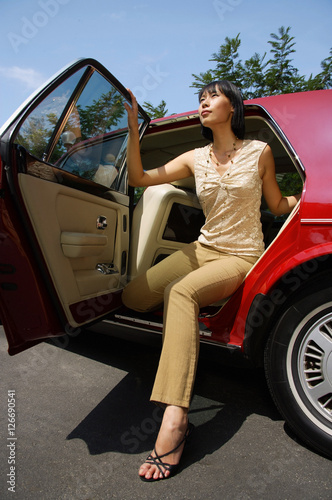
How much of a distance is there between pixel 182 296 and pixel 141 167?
0.79m

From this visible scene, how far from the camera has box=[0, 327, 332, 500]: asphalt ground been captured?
129 cm

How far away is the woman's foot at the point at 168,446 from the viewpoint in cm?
133

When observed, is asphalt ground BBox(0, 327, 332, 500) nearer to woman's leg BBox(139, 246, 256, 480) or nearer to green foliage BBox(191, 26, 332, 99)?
woman's leg BBox(139, 246, 256, 480)

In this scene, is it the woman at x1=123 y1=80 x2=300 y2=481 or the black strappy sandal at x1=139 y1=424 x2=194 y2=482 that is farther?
the woman at x1=123 y1=80 x2=300 y2=481

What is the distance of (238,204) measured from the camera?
5.92 feet

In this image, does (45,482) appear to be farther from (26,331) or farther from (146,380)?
(146,380)

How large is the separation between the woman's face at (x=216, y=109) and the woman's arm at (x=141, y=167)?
0.71ft

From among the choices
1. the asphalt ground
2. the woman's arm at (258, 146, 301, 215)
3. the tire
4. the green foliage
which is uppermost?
the green foliage

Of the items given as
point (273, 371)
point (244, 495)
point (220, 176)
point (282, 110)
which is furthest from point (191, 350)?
point (282, 110)

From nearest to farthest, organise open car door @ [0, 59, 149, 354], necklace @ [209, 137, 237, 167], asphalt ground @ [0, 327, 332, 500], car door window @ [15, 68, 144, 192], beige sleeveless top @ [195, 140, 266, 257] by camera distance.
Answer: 1. asphalt ground @ [0, 327, 332, 500]
2. open car door @ [0, 59, 149, 354]
3. car door window @ [15, 68, 144, 192]
4. beige sleeveless top @ [195, 140, 266, 257]
5. necklace @ [209, 137, 237, 167]

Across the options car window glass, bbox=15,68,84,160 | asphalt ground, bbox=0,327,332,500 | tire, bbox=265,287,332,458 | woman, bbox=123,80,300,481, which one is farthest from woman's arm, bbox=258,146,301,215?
car window glass, bbox=15,68,84,160

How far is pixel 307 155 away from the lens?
61.6 inches

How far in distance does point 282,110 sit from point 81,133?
1031 mm

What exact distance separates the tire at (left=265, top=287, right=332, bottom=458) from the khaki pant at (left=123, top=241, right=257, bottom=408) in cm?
33
